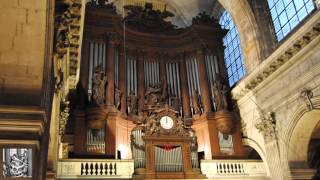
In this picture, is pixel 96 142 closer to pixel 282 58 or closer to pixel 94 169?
pixel 94 169

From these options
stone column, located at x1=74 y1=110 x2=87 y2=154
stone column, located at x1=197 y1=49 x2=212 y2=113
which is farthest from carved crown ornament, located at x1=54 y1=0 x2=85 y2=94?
stone column, located at x1=197 y1=49 x2=212 y2=113

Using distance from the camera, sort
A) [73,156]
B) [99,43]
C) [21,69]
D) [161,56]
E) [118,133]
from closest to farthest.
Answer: [21,69], [73,156], [118,133], [99,43], [161,56]

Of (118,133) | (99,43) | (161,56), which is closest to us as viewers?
(118,133)

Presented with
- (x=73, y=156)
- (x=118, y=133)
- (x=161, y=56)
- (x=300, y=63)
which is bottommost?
(x=73, y=156)

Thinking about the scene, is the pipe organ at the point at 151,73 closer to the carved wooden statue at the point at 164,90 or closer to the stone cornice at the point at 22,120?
the carved wooden statue at the point at 164,90

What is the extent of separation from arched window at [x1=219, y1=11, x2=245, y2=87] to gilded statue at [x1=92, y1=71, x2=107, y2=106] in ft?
17.8

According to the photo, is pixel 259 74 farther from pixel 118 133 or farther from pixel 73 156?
pixel 73 156

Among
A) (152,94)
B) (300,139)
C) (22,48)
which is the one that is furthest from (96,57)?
(22,48)

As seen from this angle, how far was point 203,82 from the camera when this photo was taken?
13.9 meters

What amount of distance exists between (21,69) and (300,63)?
8219mm

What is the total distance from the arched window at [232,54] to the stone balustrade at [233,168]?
3.70 m

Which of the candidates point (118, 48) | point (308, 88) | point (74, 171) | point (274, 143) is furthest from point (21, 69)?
point (118, 48)

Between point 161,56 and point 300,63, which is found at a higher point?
point 161,56

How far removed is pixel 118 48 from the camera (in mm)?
14008
